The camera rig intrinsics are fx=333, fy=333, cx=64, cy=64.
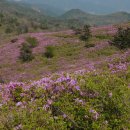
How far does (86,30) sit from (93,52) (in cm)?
1021

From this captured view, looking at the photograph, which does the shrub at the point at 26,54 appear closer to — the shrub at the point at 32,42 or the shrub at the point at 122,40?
the shrub at the point at 32,42

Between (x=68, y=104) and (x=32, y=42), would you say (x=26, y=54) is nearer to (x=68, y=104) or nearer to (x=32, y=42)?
(x=32, y=42)

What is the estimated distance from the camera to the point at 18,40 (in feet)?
156

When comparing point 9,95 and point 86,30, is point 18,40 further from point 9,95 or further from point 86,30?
point 9,95

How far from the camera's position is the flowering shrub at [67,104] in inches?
344

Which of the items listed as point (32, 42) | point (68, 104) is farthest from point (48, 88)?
point (32, 42)

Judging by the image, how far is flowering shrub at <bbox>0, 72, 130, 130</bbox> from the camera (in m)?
8.75

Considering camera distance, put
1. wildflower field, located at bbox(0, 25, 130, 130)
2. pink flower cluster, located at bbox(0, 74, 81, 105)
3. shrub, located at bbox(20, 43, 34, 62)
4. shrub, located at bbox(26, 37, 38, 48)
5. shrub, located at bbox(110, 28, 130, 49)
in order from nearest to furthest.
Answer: wildflower field, located at bbox(0, 25, 130, 130), pink flower cluster, located at bbox(0, 74, 81, 105), shrub, located at bbox(110, 28, 130, 49), shrub, located at bbox(20, 43, 34, 62), shrub, located at bbox(26, 37, 38, 48)

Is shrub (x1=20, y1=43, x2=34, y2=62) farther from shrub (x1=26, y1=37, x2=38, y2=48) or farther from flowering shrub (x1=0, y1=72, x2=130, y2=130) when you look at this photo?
flowering shrub (x1=0, y1=72, x2=130, y2=130)

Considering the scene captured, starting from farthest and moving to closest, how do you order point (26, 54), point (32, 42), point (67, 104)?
point (32, 42) → point (26, 54) → point (67, 104)

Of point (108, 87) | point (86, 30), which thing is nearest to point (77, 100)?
point (108, 87)

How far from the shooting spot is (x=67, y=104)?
31.4 ft

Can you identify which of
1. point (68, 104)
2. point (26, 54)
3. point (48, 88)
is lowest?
point (26, 54)

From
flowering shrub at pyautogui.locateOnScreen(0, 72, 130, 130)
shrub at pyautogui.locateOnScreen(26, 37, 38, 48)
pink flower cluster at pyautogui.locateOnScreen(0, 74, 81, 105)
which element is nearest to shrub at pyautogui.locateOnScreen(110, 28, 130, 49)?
shrub at pyautogui.locateOnScreen(26, 37, 38, 48)
